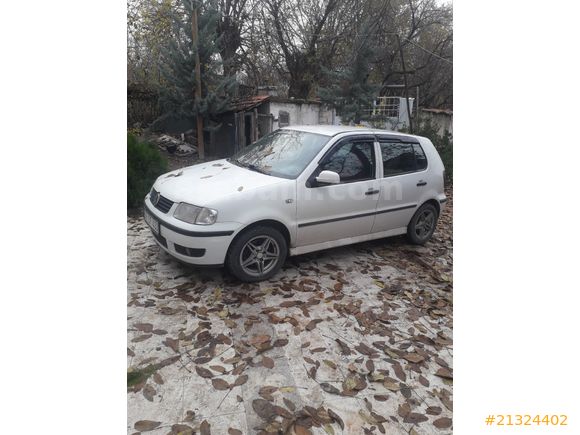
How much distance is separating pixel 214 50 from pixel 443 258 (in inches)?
324

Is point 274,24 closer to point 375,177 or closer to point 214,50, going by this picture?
point 214,50

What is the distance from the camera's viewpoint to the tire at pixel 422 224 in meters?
5.21

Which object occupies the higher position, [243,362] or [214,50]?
[214,50]

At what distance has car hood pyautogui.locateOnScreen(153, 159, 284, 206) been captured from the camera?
3.74 m

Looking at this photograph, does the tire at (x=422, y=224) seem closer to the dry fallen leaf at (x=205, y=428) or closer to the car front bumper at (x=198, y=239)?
the car front bumper at (x=198, y=239)

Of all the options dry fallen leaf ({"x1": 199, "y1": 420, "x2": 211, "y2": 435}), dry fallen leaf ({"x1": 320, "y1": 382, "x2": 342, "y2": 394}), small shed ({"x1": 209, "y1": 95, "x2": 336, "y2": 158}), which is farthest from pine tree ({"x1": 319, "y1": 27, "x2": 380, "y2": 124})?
dry fallen leaf ({"x1": 199, "y1": 420, "x2": 211, "y2": 435})

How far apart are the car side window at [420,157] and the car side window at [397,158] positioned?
7 centimetres

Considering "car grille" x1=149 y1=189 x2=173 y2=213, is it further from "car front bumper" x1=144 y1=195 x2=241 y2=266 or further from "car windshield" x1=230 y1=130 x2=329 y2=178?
"car windshield" x1=230 y1=130 x2=329 y2=178

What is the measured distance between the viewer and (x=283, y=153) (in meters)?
4.46

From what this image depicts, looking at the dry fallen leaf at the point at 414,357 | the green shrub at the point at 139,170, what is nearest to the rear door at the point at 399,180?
the dry fallen leaf at the point at 414,357

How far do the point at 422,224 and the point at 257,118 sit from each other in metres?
6.98

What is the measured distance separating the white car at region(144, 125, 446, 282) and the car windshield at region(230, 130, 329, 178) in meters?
0.01

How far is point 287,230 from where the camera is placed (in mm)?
4055

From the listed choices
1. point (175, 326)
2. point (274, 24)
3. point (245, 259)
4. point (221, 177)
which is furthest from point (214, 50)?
point (175, 326)
